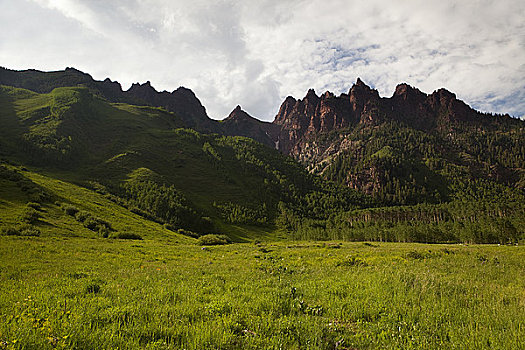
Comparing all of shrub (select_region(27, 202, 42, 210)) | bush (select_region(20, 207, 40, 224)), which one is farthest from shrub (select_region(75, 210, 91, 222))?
bush (select_region(20, 207, 40, 224))

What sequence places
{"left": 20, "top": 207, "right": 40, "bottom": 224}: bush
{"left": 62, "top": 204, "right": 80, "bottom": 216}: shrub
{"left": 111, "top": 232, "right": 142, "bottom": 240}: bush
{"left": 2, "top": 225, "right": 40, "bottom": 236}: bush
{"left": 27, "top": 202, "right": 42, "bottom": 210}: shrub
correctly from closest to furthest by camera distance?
{"left": 2, "top": 225, "right": 40, "bottom": 236}: bush → {"left": 20, "top": 207, "right": 40, "bottom": 224}: bush → {"left": 111, "top": 232, "right": 142, "bottom": 240}: bush → {"left": 27, "top": 202, "right": 42, "bottom": 210}: shrub → {"left": 62, "top": 204, "right": 80, "bottom": 216}: shrub

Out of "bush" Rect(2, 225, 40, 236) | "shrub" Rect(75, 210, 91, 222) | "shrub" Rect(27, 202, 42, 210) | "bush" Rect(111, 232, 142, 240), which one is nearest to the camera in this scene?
"bush" Rect(2, 225, 40, 236)

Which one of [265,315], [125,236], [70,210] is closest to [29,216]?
[70,210]

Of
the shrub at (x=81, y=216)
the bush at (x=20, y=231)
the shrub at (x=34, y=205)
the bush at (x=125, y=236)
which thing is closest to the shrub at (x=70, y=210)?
the shrub at (x=81, y=216)

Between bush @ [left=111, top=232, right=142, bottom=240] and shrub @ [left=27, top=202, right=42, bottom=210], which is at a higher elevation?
shrub @ [left=27, top=202, right=42, bottom=210]

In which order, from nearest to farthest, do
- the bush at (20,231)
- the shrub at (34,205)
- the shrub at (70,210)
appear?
the bush at (20,231)
the shrub at (34,205)
the shrub at (70,210)

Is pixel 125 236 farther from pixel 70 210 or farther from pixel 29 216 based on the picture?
pixel 70 210

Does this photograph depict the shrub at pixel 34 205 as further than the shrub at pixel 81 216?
No

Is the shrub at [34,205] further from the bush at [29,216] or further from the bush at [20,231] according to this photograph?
the bush at [20,231]

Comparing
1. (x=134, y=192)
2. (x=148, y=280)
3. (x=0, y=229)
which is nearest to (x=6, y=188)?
(x=0, y=229)

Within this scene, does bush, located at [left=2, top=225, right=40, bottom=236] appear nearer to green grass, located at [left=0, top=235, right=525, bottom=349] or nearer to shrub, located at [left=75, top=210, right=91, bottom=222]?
Result: shrub, located at [left=75, top=210, right=91, bottom=222]

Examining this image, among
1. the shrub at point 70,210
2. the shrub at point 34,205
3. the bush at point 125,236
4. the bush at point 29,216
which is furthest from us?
the shrub at point 70,210

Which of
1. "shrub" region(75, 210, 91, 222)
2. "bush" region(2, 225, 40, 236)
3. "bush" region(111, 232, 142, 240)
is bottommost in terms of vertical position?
"bush" region(111, 232, 142, 240)

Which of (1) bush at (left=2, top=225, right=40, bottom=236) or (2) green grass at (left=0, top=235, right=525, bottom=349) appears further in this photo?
(1) bush at (left=2, top=225, right=40, bottom=236)
